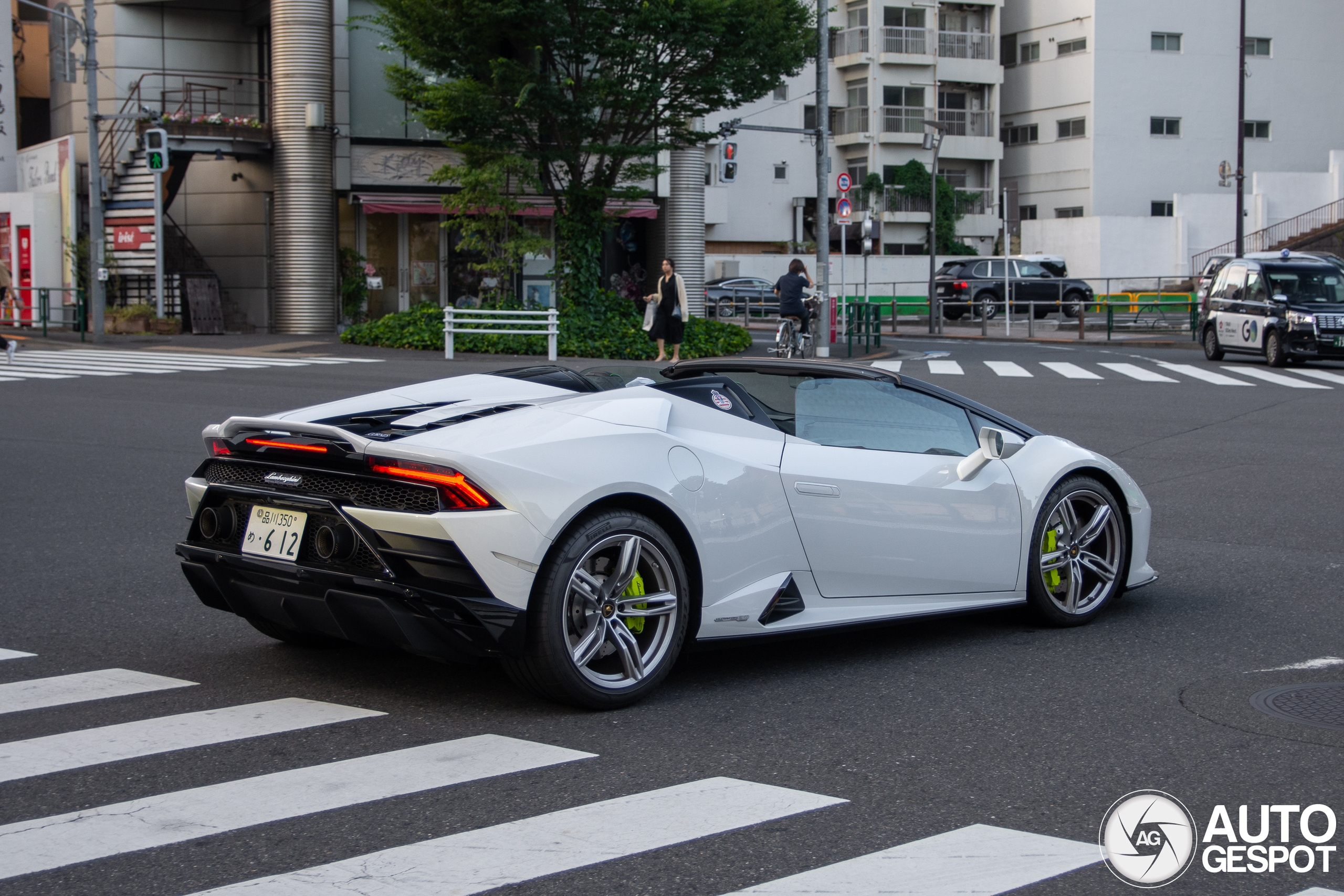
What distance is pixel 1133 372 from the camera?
23.5m

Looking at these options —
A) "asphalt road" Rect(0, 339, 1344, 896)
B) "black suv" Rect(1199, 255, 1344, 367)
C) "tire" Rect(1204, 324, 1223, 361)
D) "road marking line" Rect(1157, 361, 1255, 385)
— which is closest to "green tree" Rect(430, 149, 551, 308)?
"road marking line" Rect(1157, 361, 1255, 385)

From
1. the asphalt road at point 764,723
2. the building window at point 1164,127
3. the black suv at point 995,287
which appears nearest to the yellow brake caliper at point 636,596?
the asphalt road at point 764,723

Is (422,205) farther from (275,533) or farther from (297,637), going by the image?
(275,533)

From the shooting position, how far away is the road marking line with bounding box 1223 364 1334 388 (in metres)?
20.4

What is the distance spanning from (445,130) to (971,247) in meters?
38.3

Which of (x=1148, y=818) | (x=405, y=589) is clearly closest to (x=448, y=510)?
(x=405, y=589)

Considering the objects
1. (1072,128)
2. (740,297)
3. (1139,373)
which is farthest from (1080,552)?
(1072,128)

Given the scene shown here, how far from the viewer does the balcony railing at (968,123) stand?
62875 millimetres

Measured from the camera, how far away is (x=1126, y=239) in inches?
2211

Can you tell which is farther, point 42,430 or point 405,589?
point 42,430

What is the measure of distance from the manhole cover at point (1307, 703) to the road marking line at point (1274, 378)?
54.1 feet

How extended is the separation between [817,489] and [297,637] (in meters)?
2.20

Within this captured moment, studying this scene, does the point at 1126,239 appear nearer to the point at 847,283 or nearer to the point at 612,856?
the point at 847,283

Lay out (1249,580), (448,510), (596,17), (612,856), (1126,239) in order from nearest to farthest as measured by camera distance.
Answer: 1. (612,856)
2. (448,510)
3. (1249,580)
4. (596,17)
5. (1126,239)
